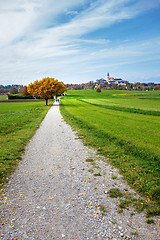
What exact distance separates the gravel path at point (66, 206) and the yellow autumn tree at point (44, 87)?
42.9 metres

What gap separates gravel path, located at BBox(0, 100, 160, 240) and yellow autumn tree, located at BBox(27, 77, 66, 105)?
42.9 meters

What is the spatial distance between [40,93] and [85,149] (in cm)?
4163

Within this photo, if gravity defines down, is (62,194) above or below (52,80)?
below

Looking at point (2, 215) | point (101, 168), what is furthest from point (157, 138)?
point (2, 215)

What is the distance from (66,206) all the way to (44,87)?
47733 mm

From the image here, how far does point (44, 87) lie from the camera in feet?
165

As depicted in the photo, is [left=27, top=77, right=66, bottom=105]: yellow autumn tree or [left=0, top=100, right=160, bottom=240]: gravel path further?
[left=27, top=77, right=66, bottom=105]: yellow autumn tree

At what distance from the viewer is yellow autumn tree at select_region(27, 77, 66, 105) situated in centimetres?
4966

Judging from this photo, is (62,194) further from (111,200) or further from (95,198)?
(111,200)

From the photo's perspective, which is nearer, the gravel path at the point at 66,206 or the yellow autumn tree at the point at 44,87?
the gravel path at the point at 66,206

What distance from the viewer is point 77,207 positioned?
17.0 ft

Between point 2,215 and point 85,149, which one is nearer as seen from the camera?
point 2,215

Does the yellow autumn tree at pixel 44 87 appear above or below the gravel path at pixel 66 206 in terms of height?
above

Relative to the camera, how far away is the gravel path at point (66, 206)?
4227mm
